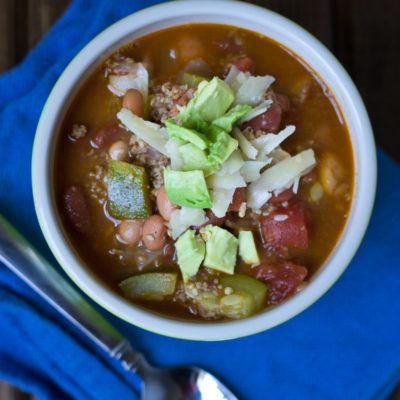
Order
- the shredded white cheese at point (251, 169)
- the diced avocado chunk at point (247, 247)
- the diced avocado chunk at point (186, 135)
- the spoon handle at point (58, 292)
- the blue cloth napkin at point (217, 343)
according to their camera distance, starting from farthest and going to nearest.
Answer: the blue cloth napkin at point (217, 343), the spoon handle at point (58, 292), the diced avocado chunk at point (247, 247), the shredded white cheese at point (251, 169), the diced avocado chunk at point (186, 135)

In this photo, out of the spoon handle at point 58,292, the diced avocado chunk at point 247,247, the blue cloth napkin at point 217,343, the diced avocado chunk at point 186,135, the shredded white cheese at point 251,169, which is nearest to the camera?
the diced avocado chunk at point 186,135

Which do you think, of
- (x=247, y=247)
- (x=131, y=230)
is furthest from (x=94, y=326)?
(x=247, y=247)

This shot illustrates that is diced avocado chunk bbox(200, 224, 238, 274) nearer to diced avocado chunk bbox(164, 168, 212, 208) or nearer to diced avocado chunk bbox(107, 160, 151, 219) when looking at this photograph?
diced avocado chunk bbox(164, 168, 212, 208)

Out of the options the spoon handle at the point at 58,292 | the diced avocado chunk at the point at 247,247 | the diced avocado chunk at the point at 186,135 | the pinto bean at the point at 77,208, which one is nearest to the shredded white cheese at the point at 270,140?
the diced avocado chunk at the point at 186,135

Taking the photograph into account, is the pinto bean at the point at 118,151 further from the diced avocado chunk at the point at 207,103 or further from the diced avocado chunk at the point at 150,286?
the diced avocado chunk at the point at 150,286

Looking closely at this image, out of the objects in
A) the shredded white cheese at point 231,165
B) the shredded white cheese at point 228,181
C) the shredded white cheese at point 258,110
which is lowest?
the shredded white cheese at point 228,181

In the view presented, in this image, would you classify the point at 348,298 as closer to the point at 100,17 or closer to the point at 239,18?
the point at 239,18

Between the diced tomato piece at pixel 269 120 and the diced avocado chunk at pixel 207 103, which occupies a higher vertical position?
the diced avocado chunk at pixel 207 103

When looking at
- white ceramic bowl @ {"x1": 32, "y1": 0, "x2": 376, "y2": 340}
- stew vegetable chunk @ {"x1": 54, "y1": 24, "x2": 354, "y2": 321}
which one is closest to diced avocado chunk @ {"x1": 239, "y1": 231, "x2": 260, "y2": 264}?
stew vegetable chunk @ {"x1": 54, "y1": 24, "x2": 354, "y2": 321}
